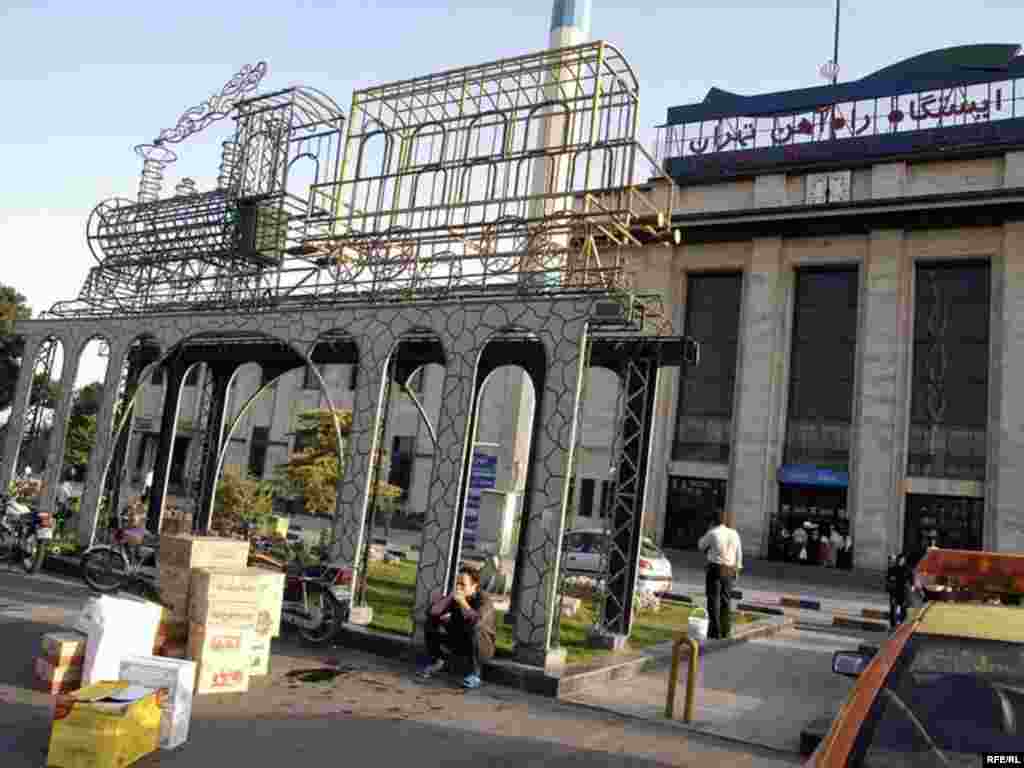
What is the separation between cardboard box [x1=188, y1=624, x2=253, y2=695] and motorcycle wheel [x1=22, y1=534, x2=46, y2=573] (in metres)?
7.70

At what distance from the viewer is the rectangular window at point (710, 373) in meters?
32.2

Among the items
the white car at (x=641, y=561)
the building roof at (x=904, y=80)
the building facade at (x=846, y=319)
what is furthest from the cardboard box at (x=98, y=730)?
the building roof at (x=904, y=80)

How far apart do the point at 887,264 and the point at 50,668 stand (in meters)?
29.4

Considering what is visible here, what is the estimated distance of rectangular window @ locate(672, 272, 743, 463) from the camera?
1270 inches

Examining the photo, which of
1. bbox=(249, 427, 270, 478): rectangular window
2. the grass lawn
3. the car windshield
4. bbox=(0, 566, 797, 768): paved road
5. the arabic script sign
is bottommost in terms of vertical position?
bbox=(0, 566, 797, 768): paved road

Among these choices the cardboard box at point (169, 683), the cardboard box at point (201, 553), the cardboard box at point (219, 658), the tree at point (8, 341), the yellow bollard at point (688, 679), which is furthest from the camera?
the tree at point (8, 341)

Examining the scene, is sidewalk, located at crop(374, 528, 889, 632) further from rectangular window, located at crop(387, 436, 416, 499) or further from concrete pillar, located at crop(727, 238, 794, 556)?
rectangular window, located at crop(387, 436, 416, 499)

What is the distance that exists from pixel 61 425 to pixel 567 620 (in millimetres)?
10312

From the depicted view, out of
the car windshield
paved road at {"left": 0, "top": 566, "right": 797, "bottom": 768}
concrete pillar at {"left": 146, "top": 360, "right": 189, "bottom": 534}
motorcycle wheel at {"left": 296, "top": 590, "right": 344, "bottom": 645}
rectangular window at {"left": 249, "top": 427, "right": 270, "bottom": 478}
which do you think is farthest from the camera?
rectangular window at {"left": 249, "top": 427, "right": 270, "bottom": 478}

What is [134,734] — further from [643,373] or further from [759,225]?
[759,225]

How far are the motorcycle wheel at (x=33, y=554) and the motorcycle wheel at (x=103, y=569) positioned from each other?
68.9 inches

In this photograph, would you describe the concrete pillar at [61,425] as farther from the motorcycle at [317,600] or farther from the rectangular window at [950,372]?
the rectangular window at [950,372]

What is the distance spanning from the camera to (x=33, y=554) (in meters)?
14.2

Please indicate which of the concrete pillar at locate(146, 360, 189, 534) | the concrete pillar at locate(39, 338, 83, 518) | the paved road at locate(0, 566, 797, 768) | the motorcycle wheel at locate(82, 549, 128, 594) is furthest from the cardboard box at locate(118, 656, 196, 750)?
the concrete pillar at locate(39, 338, 83, 518)
